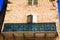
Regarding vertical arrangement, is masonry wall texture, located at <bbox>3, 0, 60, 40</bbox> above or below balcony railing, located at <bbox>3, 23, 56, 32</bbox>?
above

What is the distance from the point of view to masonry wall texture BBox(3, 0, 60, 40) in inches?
792

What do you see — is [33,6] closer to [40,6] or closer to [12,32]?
[40,6]

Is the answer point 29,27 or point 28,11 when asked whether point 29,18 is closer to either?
point 28,11

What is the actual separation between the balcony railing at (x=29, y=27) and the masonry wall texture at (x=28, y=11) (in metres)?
0.99

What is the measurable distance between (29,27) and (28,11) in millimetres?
2267

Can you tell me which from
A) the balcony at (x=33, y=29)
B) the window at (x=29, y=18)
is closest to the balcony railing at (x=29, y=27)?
the balcony at (x=33, y=29)

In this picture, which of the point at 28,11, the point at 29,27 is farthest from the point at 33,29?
the point at 28,11

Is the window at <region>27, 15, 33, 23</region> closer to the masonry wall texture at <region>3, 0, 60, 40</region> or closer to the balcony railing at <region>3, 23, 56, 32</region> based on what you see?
the masonry wall texture at <region>3, 0, 60, 40</region>

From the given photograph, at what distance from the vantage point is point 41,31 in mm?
18359

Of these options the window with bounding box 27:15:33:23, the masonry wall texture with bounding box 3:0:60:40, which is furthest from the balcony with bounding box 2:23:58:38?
the masonry wall texture with bounding box 3:0:60:40

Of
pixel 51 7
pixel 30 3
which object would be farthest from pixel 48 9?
pixel 30 3

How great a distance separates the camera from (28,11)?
20.7 m

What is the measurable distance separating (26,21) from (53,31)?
9.72 feet

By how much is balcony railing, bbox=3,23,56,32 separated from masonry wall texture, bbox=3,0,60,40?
0.99m
